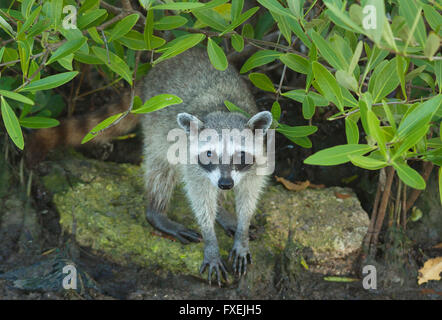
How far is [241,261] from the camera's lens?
3568 mm

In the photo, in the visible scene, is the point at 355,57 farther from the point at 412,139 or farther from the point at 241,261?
the point at 241,261

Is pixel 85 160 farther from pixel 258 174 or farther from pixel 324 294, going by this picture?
pixel 324 294

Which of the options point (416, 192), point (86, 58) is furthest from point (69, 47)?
point (416, 192)

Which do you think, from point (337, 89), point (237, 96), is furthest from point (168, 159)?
point (337, 89)

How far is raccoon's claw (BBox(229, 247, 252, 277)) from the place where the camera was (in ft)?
11.7

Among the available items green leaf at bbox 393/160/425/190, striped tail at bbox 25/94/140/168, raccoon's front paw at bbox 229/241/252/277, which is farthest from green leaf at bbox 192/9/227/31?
raccoon's front paw at bbox 229/241/252/277

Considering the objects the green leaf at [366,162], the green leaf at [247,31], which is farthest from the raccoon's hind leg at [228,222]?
the green leaf at [366,162]

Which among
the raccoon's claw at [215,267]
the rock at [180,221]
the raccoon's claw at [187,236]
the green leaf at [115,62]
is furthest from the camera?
the raccoon's claw at [187,236]

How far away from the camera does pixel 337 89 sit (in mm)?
2451

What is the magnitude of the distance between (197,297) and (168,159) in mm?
1083

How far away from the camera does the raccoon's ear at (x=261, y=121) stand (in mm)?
3197

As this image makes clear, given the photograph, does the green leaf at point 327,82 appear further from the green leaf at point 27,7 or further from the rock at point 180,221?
the rock at point 180,221

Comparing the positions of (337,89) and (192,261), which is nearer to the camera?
(337,89)

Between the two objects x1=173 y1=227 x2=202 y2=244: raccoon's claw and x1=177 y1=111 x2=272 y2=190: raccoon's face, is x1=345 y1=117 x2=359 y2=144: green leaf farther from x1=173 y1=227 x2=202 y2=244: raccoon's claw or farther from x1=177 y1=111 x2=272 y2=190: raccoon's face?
x1=173 y1=227 x2=202 y2=244: raccoon's claw
